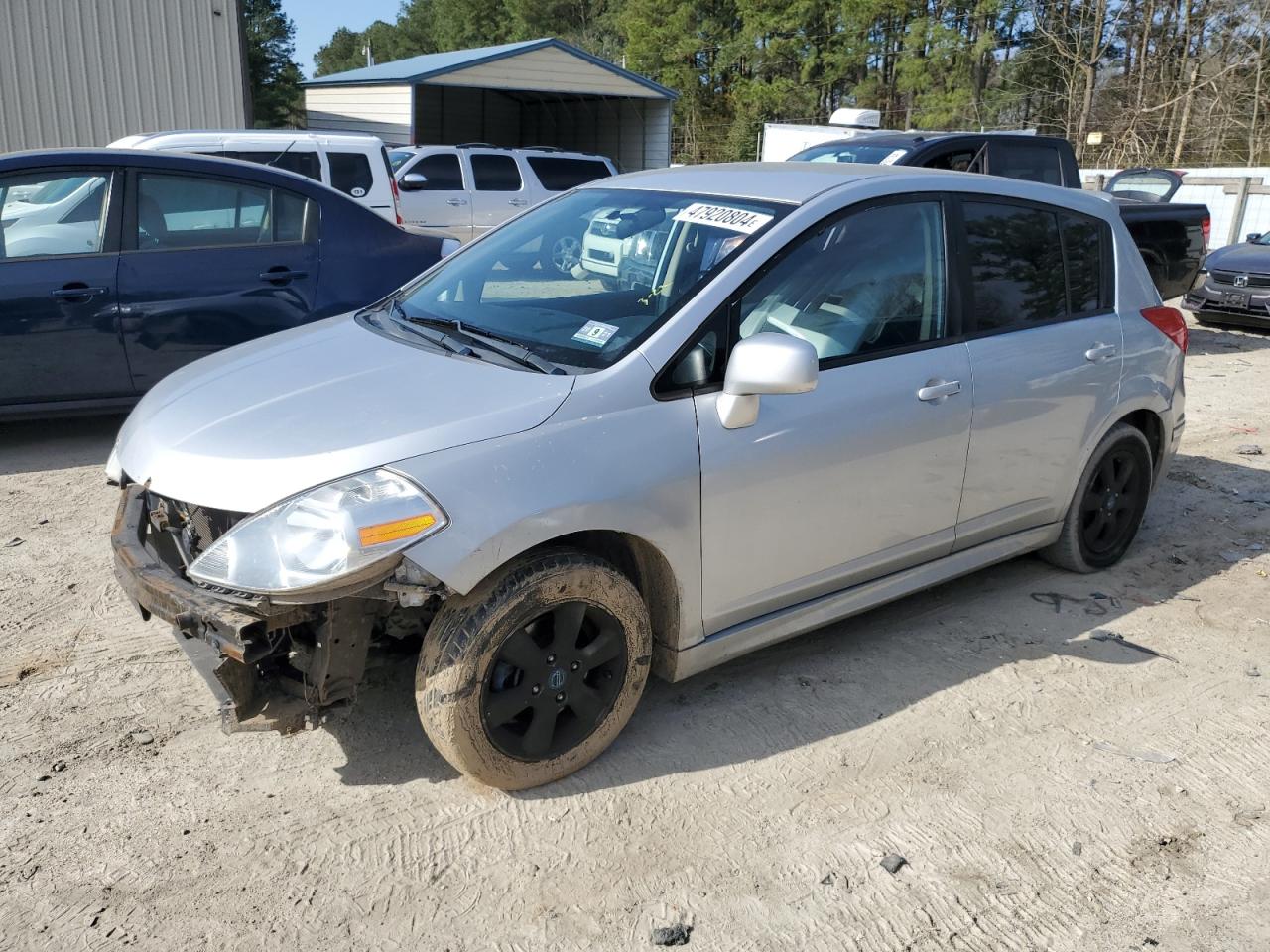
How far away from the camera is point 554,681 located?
3.13 meters

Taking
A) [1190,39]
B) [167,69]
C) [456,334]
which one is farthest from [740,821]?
[1190,39]

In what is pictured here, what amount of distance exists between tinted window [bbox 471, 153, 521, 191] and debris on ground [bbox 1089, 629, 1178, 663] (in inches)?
525

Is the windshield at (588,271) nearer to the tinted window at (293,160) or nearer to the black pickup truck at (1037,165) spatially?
the black pickup truck at (1037,165)

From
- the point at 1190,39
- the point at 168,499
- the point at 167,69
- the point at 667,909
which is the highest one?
the point at 1190,39

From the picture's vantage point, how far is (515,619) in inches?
116

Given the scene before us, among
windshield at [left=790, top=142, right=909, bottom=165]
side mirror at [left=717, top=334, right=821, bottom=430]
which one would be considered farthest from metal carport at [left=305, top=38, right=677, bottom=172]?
side mirror at [left=717, top=334, right=821, bottom=430]

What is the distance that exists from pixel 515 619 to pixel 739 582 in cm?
84

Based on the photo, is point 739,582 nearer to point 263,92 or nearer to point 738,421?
point 738,421

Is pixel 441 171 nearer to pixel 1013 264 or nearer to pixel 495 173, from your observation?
pixel 495 173

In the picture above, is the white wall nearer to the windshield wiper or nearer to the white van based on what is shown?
the white van

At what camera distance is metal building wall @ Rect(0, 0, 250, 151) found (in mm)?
14961

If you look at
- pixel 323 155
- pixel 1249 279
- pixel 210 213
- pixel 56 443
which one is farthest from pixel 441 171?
Answer: pixel 1249 279

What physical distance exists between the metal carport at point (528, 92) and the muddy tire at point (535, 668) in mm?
22973

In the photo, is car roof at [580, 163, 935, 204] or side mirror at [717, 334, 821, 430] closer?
side mirror at [717, 334, 821, 430]
